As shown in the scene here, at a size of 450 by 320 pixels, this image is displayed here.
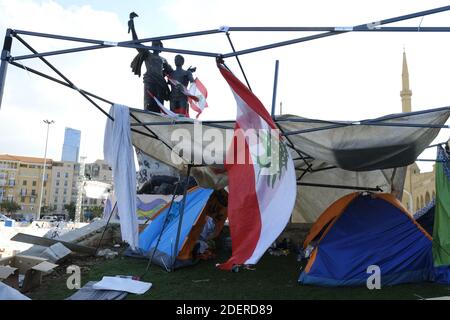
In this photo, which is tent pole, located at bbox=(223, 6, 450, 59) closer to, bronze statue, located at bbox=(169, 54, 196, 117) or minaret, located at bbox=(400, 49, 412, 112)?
bronze statue, located at bbox=(169, 54, 196, 117)

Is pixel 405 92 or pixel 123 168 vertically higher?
pixel 405 92

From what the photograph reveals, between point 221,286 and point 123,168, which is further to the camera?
point 221,286

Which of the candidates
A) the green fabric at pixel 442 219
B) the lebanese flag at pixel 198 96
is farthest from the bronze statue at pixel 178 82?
the green fabric at pixel 442 219

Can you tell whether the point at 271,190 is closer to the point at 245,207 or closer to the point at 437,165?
the point at 245,207

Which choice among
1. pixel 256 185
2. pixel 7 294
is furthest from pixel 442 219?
pixel 7 294

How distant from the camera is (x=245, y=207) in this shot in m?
4.11

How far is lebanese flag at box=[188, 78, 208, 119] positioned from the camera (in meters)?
9.28

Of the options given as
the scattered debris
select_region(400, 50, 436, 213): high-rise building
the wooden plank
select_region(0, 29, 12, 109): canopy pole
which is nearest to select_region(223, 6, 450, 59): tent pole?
select_region(0, 29, 12, 109): canopy pole

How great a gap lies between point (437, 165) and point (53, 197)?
290 feet

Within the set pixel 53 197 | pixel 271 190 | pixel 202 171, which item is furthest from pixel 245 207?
pixel 53 197

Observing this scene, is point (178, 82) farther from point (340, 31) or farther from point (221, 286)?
point (340, 31)

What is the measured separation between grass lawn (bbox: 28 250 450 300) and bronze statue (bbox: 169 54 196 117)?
4.58m

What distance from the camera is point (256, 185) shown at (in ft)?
13.7

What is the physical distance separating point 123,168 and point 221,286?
237cm
